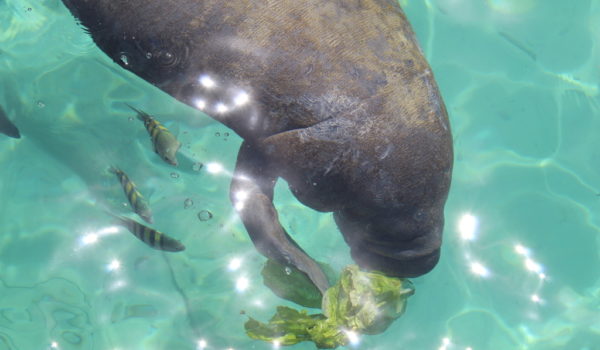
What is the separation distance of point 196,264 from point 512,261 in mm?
3262

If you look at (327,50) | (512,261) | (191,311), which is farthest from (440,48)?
(191,311)

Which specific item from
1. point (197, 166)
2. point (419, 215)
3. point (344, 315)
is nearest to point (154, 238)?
point (197, 166)

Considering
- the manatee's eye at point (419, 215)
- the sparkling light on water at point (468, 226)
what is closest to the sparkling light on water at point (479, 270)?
the sparkling light on water at point (468, 226)

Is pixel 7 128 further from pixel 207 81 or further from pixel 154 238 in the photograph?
pixel 207 81

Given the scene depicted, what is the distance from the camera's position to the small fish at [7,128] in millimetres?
5004

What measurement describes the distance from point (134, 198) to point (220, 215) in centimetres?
89

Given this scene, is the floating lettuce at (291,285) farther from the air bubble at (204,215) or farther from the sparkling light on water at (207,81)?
the sparkling light on water at (207,81)

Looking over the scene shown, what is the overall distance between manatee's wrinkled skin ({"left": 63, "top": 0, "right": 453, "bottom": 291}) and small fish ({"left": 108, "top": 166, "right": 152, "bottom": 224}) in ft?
3.64

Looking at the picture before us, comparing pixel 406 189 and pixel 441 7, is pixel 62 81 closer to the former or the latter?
pixel 406 189

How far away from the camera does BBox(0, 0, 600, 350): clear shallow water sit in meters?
4.46

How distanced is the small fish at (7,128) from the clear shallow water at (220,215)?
0.34 ft

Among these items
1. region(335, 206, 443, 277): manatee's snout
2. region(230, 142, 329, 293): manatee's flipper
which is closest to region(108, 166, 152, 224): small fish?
region(230, 142, 329, 293): manatee's flipper

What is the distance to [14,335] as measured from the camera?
14.2 ft

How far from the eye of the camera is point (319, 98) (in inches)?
137
